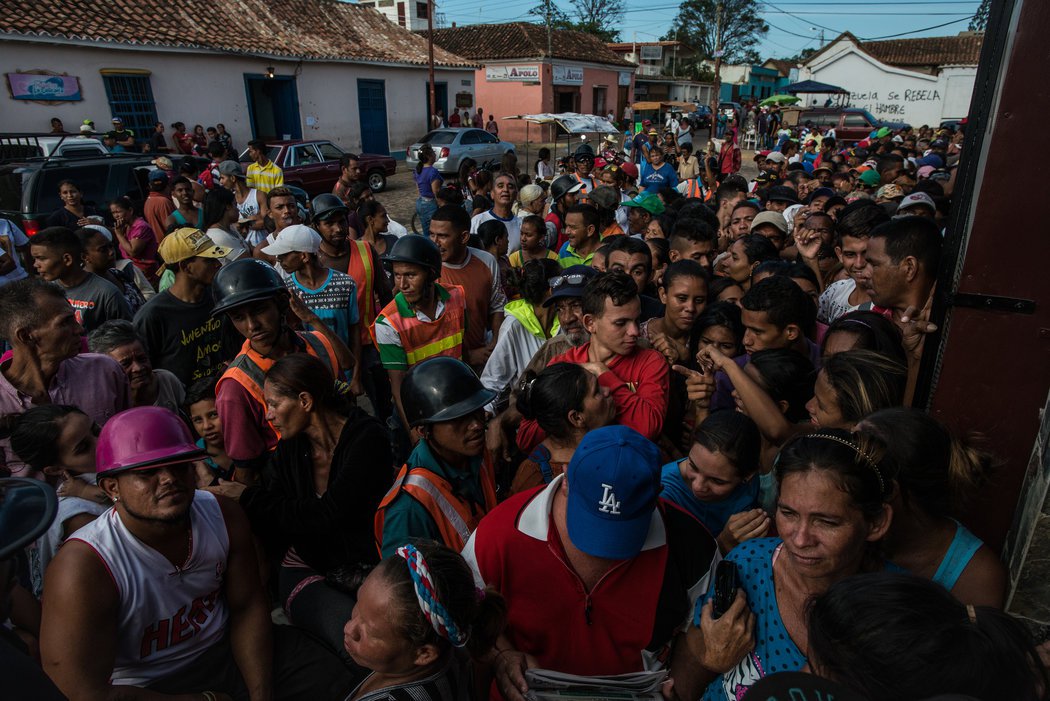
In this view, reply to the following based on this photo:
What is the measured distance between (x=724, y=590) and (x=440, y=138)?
19.9 meters

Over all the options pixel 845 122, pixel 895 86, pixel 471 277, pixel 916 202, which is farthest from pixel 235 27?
pixel 895 86

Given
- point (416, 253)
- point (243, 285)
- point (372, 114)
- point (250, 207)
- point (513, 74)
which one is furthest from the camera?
point (513, 74)

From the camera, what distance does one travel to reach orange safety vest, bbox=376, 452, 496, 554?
2.21 meters

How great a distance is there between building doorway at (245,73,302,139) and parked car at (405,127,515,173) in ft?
19.6

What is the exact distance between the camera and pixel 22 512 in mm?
1127

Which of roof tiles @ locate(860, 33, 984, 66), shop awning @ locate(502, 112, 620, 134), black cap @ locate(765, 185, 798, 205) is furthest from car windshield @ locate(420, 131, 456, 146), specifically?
roof tiles @ locate(860, 33, 984, 66)

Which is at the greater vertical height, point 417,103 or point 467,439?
point 417,103

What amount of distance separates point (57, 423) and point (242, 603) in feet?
3.52

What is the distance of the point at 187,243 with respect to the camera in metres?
3.79

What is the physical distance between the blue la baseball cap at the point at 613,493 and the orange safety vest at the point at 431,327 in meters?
2.27

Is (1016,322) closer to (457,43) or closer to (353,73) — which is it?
(353,73)

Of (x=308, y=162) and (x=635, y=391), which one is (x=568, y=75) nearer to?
(x=308, y=162)

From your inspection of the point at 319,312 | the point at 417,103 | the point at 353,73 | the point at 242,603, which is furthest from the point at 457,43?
the point at 242,603

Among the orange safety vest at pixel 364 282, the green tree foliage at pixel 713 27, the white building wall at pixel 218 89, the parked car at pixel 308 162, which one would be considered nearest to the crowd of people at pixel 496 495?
the orange safety vest at pixel 364 282
